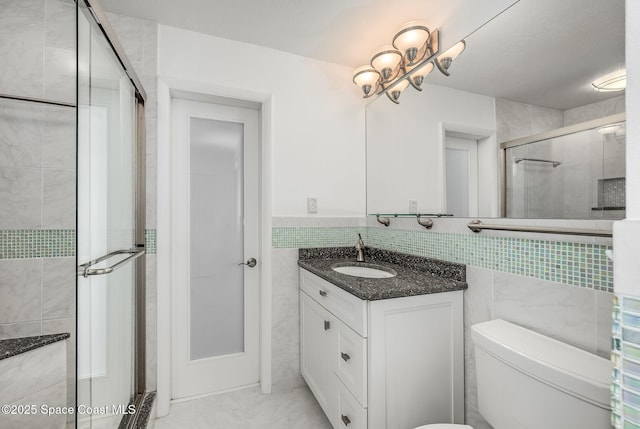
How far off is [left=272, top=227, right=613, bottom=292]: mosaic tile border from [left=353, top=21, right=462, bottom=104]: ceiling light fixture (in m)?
0.93

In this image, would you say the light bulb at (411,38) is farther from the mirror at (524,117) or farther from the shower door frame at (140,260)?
the shower door frame at (140,260)

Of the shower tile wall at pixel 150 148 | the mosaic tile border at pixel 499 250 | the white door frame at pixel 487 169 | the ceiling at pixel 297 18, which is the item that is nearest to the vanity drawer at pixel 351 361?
the mosaic tile border at pixel 499 250

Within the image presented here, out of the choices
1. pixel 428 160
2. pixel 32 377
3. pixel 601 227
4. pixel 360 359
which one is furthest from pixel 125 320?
pixel 601 227

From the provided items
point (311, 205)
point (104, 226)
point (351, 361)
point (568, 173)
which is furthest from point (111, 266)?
point (568, 173)

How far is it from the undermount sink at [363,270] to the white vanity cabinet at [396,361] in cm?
38

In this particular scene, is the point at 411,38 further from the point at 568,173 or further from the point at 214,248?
the point at 214,248

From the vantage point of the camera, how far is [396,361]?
121cm

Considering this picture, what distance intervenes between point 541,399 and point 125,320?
1736 mm

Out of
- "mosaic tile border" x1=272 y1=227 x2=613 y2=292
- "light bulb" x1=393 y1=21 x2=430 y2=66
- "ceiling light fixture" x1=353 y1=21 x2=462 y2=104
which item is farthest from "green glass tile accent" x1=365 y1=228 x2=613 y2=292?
"light bulb" x1=393 y1=21 x2=430 y2=66

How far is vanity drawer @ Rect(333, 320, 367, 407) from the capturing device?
3.90 ft

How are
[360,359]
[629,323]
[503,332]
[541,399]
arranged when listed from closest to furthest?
[629,323], [541,399], [503,332], [360,359]

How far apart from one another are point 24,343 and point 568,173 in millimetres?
2445

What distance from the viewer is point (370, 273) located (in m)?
1.81

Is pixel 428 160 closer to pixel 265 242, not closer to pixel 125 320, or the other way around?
pixel 265 242
